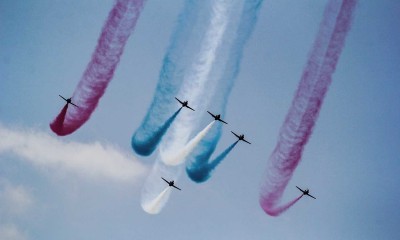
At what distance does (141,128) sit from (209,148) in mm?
4898

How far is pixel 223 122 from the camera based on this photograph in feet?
85.0

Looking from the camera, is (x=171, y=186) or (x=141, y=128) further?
(x=171, y=186)

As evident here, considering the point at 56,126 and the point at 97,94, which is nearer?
the point at 97,94

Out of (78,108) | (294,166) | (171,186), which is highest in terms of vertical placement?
(294,166)

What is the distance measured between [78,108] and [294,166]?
48.5ft

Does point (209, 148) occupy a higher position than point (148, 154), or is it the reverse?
point (209, 148)

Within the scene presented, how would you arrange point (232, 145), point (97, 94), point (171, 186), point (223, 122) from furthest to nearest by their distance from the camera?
point (171, 186), point (232, 145), point (223, 122), point (97, 94)

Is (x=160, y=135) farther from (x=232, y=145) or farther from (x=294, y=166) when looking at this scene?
(x=294, y=166)

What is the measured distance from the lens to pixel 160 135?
85.3ft

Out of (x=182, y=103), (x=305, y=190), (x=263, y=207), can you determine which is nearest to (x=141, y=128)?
(x=182, y=103)

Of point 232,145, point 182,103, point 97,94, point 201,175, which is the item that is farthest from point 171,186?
point 97,94

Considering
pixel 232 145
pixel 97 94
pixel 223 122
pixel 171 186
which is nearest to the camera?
pixel 97 94

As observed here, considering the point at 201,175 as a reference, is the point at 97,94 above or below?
above

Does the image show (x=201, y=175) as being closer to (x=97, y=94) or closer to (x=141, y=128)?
(x=141, y=128)
